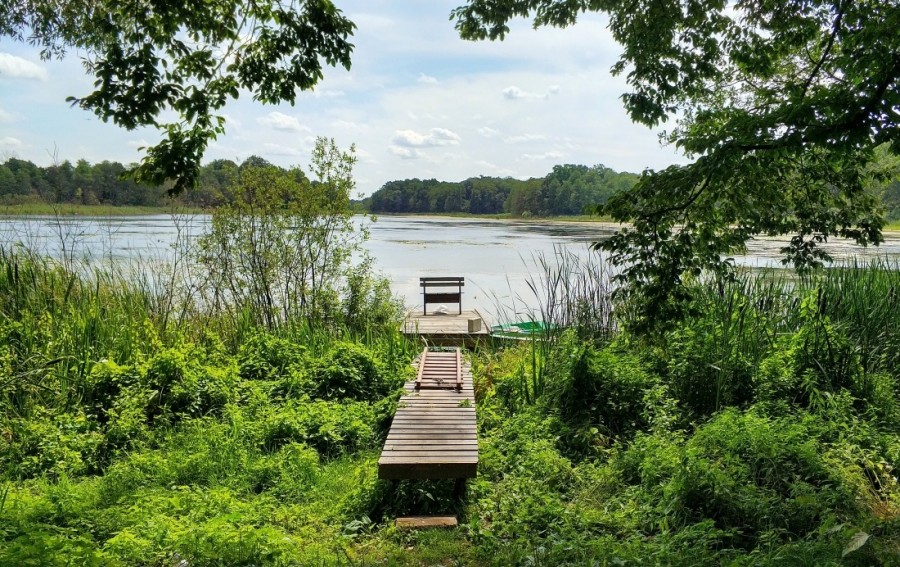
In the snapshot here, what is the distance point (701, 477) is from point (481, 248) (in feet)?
Answer: 95.8

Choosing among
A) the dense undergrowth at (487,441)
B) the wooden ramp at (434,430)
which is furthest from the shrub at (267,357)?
the wooden ramp at (434,430)

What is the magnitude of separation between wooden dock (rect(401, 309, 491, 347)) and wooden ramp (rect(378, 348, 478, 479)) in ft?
9.02

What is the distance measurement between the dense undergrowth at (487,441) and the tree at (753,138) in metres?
0.62

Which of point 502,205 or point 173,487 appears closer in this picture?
point 173,487

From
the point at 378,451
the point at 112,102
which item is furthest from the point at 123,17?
the point at 378,451

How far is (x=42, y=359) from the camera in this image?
5.37 metres

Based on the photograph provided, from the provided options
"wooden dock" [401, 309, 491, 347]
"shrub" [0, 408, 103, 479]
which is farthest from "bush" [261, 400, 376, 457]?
"wooden dock" [401, 309, 491, 347]

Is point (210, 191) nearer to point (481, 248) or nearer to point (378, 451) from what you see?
point (378, 451)

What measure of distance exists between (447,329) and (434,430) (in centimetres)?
617

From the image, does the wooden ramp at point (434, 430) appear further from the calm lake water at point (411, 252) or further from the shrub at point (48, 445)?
the shrub at point (48, 445)

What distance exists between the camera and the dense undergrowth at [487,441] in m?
3.31

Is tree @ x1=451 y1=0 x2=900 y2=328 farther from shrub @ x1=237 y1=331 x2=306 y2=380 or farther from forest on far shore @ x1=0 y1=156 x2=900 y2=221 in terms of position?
shrub @ x1=237 y1=331 x2=306 y2=380

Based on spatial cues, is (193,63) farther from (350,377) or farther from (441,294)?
(441,294)

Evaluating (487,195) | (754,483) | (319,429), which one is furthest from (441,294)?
(487,195)
